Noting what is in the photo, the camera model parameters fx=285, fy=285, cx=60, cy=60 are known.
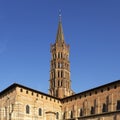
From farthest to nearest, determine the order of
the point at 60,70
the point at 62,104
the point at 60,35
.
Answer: the point at 60,35 → the point at 60,70 → the point at 62,104

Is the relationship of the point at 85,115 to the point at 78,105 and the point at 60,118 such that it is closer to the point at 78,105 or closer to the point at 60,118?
the point at 78,105

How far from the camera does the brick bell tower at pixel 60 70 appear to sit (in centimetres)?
8481

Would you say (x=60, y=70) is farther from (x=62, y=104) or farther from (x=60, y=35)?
(x=62, y=104)

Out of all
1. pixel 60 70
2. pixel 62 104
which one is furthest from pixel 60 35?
pixel 62 104

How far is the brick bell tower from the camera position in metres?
84.8

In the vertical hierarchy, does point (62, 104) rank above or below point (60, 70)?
below

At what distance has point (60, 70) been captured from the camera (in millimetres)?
87250

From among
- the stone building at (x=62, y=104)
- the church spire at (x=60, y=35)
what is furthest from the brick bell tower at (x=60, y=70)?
the stone building at (x=62, y=104)

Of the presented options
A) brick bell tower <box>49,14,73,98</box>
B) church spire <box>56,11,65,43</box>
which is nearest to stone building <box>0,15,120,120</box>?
brick bell tower <box>49,14,73,98</box>

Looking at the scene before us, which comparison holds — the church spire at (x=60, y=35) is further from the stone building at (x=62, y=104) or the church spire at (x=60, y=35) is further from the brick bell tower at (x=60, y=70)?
the stone building at (x=62, y=104)

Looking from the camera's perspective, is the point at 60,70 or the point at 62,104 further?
the point at 60,70

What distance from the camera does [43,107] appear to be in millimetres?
52906

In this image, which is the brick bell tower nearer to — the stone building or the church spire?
the church spire

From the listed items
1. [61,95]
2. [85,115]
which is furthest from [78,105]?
[61,95]
